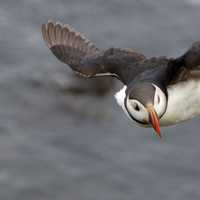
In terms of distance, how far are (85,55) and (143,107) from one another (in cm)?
471

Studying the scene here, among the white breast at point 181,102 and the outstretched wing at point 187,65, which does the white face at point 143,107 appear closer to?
the white breast at point 181,102

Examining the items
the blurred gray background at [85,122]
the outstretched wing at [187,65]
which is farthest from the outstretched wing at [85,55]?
the blurred gray background at [85,122]

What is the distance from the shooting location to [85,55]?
21172 millimetres

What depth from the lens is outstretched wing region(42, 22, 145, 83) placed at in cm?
1950

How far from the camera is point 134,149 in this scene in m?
34.1

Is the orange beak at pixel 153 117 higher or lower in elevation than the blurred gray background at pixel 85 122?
lower

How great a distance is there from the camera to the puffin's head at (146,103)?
16.7 m

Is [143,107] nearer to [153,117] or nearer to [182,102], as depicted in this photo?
[153,117]

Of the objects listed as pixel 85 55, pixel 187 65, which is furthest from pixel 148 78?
pixel 85 55

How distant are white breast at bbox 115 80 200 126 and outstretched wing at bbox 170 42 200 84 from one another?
0.13 metres

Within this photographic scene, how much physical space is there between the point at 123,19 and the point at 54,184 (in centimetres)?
908

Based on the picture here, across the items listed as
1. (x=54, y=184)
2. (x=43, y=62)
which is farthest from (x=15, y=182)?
(x=43, y=62)

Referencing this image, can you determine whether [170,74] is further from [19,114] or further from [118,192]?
[19,114]

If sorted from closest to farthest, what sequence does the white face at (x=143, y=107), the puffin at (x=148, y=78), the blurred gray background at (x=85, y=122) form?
the white face at (x=143, y=107) < the puffin at (x=148, y=78) < the blurred gray background at (x=85, y=122)
